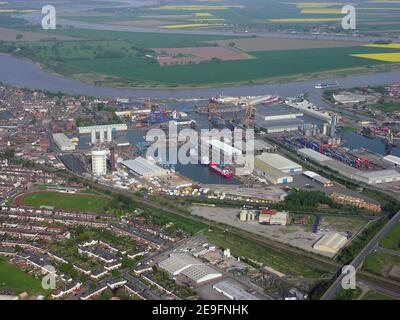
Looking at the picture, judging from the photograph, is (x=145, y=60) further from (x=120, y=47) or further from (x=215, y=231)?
(x=215, y=231)

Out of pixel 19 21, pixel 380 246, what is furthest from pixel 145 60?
pixel 380 246

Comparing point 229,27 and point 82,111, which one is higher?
point 229,27

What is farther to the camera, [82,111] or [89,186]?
[82,111]

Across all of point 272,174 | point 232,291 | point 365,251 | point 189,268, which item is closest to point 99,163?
point 272,174

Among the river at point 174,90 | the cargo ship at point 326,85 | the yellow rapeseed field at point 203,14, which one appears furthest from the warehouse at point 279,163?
the yellow rapeseed field at point 203,14

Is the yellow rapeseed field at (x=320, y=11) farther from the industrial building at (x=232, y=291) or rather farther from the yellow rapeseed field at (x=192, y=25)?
the industrial building at (x=232, y=291)

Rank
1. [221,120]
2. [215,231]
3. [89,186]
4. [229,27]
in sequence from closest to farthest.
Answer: [215,231] < [89,186] < [221,120] < [229,27]

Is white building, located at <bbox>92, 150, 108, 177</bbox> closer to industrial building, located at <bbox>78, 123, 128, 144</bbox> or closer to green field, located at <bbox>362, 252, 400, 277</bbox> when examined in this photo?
industrial building, located at <bbox>78, 123, 128, 144</bbox>
